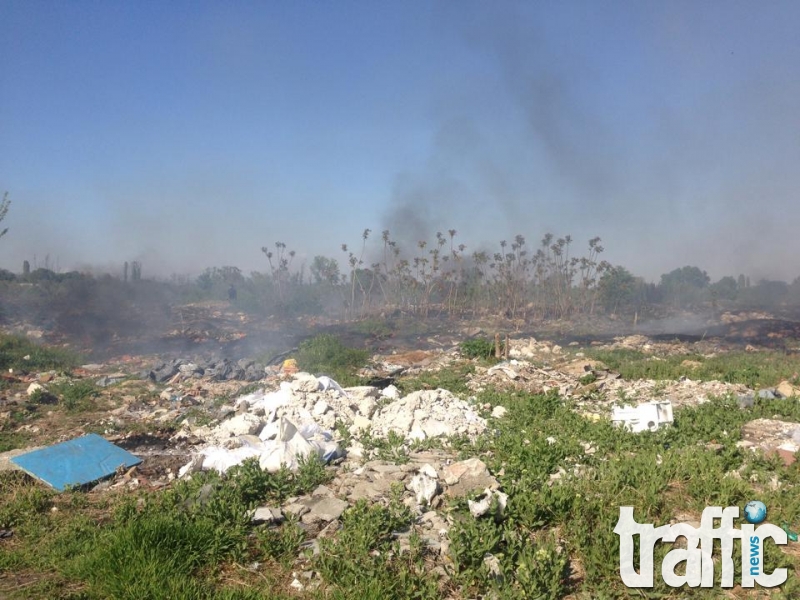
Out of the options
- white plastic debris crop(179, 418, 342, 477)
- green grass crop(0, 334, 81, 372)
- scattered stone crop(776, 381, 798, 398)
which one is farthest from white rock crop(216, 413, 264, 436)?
green grass crop(0, 334, 81, 372)

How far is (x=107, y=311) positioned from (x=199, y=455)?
1988 cm

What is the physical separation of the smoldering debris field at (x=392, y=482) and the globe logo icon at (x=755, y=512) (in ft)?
0.45

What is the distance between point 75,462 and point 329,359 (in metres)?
7.76

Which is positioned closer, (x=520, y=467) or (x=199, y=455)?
(x=520, y=467)

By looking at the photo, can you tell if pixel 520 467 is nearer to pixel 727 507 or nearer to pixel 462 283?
pixel 727 507

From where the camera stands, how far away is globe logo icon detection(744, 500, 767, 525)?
377 cm

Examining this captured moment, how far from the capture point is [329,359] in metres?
13.0

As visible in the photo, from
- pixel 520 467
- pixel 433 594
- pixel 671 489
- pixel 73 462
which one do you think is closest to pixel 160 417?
pixel 73 462

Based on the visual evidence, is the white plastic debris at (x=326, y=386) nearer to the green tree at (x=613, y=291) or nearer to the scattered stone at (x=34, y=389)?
the scattered stone at (x=34, y=389)

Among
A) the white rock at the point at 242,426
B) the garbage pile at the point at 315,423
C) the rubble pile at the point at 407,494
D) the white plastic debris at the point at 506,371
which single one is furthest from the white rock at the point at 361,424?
the white plastic debris at the point at 506,371

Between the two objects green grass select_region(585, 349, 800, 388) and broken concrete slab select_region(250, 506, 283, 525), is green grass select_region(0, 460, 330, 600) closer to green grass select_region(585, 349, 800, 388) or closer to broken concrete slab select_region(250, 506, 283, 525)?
broken concrete slab select_region(250, 506, 283, 525)

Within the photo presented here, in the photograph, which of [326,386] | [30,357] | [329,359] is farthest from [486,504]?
[30,357]

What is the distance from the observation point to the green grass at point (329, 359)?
38.8 ft

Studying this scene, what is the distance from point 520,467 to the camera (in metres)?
4.59
